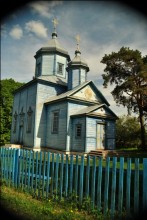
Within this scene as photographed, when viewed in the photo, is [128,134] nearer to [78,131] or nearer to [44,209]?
[78,131]

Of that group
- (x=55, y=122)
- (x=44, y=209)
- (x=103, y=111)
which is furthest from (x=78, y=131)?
(x=44, y=209)

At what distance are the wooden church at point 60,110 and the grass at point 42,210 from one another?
37.3 ft

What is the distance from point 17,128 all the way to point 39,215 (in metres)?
20.5

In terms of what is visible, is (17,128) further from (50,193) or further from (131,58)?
(50,193)

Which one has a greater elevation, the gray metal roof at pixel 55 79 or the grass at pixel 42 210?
the gray metal roof at pixel 55 79

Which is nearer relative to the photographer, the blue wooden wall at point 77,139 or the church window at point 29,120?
the blue wooden wall at point 77,139

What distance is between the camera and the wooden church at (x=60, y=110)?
17656 millimetres

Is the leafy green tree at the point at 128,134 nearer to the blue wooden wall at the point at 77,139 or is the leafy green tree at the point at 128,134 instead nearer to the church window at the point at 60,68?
the church window at the point at 60,68

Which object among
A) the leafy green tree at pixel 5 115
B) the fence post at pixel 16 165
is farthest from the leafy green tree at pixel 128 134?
the fence post at pixel 16 165

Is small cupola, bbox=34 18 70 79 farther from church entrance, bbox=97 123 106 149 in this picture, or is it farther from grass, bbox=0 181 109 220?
grass, bbox=0 181 109 220

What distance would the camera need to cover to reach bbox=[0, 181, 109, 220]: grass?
4586 mm

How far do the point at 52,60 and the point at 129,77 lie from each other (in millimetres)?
9575

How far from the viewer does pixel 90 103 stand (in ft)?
67.4

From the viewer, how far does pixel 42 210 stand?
15.8 feet
